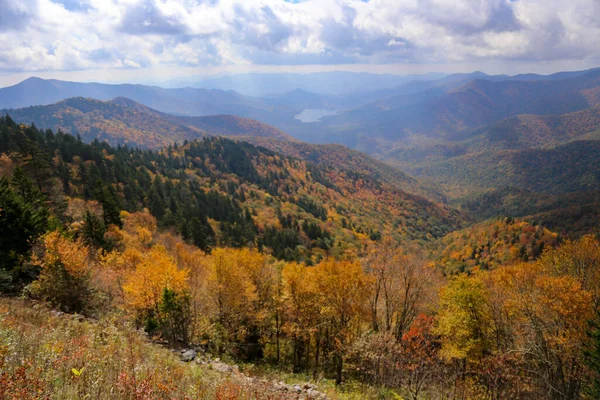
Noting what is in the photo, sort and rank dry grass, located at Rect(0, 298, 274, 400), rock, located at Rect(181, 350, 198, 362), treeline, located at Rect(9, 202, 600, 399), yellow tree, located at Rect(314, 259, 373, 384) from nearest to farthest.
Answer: dry grass, located at Rect(0, 298, 274, 400) → rock, located at Rect(181, 350, 198, 362) → treeline, located at Rect(9, 202, 600, 399) → yellow tree, located at Rect(314, 259, 373, 384)

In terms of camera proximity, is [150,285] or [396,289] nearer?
[150,285]

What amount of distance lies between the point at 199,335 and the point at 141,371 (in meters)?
18.7

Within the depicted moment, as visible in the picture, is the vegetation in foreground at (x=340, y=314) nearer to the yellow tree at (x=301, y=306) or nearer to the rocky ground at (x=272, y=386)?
the yellow tree at (x=301, y=306)

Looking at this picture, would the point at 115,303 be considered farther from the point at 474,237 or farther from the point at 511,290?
the point at 474,237

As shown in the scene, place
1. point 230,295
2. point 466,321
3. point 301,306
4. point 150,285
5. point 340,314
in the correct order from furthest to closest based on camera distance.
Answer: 1. point 230,295
2. point 301,306
3. point 466,321
4. point 340,314
5. point 150,285

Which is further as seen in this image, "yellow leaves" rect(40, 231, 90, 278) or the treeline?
"yellow leaves" rect(40, 231, 90, 278)

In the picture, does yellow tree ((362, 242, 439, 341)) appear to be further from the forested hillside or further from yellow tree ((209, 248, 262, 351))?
the forested hillside

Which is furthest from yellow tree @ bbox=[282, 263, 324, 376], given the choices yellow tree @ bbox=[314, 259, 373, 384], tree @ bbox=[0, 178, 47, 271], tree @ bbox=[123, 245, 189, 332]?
tree @ bbox=[0, 178, 47, 271]

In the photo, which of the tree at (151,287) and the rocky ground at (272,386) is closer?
the rocky ground at (272,386)

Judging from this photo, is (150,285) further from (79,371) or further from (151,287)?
(79,371)

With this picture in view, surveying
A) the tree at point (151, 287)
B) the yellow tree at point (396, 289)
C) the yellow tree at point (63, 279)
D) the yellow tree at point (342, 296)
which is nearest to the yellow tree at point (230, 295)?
the tree at point (151, 287)

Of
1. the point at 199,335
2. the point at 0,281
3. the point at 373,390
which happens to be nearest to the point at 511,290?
the point at 373,390

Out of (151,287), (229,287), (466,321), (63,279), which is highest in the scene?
(63,279)

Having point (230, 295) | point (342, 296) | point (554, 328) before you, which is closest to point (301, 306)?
point (342, 296)
